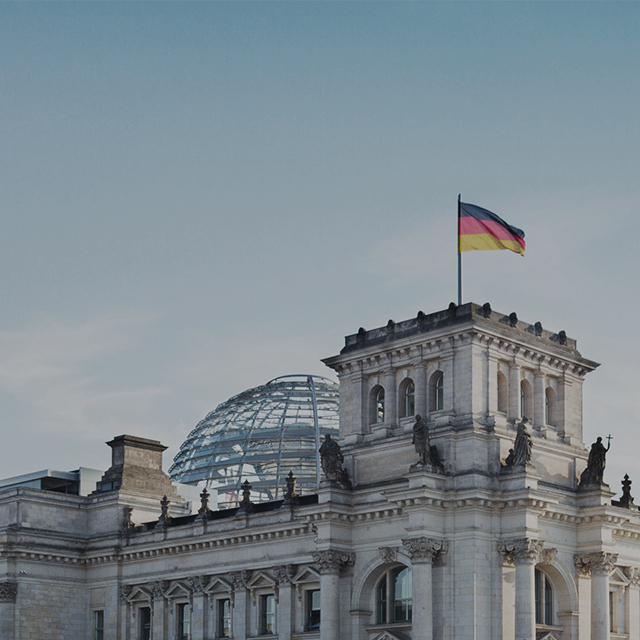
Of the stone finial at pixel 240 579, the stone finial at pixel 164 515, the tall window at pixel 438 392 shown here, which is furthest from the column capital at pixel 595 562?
the stone finial at pixel 164 515

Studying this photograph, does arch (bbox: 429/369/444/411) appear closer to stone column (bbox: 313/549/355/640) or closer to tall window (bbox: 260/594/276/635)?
stone column (bbox: 313/549/355/640)

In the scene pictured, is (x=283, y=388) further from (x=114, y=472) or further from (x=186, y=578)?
(x=186, y=578)

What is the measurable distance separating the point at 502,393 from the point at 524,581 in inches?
369

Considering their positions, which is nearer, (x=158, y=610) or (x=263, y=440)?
(x=158, y=610)

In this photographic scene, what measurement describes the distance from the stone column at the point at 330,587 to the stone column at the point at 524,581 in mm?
7877

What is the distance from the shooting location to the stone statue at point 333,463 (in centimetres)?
5922

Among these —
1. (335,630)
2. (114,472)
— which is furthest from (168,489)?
(335,630)

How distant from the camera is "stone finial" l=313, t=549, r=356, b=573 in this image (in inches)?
2280

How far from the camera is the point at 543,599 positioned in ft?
189

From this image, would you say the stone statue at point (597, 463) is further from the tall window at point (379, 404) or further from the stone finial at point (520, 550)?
the tall window at point (379, 404)

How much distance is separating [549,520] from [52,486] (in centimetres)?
3346

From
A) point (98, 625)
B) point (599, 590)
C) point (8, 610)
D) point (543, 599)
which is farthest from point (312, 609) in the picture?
point (8, 610)

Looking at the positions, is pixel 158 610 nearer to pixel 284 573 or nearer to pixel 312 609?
pixel 284 573

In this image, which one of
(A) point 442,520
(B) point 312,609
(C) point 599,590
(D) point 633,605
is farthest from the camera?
(B) point 312,609
